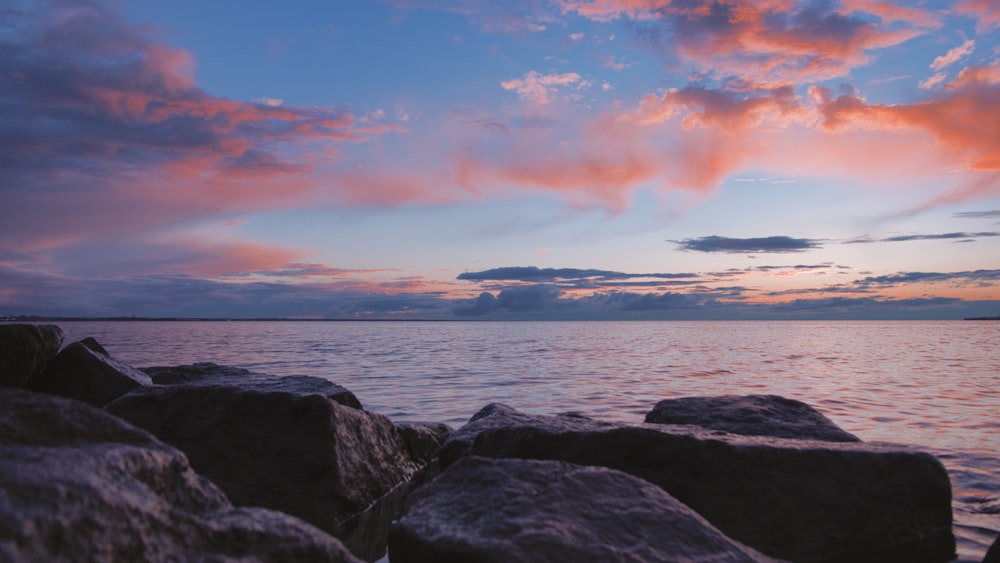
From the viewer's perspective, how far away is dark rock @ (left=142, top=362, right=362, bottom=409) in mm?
7957

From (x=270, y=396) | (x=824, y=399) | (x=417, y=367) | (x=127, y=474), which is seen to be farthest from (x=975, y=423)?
(x=417, y=367)

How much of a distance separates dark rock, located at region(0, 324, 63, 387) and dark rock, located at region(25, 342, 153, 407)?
0.35 metres

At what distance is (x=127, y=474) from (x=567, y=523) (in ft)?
6.79

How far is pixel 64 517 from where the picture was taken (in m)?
1.87

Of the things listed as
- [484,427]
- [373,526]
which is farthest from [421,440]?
[373,526]

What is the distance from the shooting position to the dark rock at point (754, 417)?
6492 millimetres

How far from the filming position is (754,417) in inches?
268

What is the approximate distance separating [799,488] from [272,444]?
4328 millimetres

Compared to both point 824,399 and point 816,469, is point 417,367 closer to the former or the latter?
point 824,399

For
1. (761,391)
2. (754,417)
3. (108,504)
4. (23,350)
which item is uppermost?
(23,350)

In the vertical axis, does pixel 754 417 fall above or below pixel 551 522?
below

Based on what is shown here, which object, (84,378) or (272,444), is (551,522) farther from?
(84,378)

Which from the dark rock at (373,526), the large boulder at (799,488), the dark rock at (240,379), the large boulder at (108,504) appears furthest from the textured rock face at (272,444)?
the large boulder at (108,504)

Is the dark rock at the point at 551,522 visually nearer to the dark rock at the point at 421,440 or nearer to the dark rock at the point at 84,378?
the dark rock at the point at 421,440
